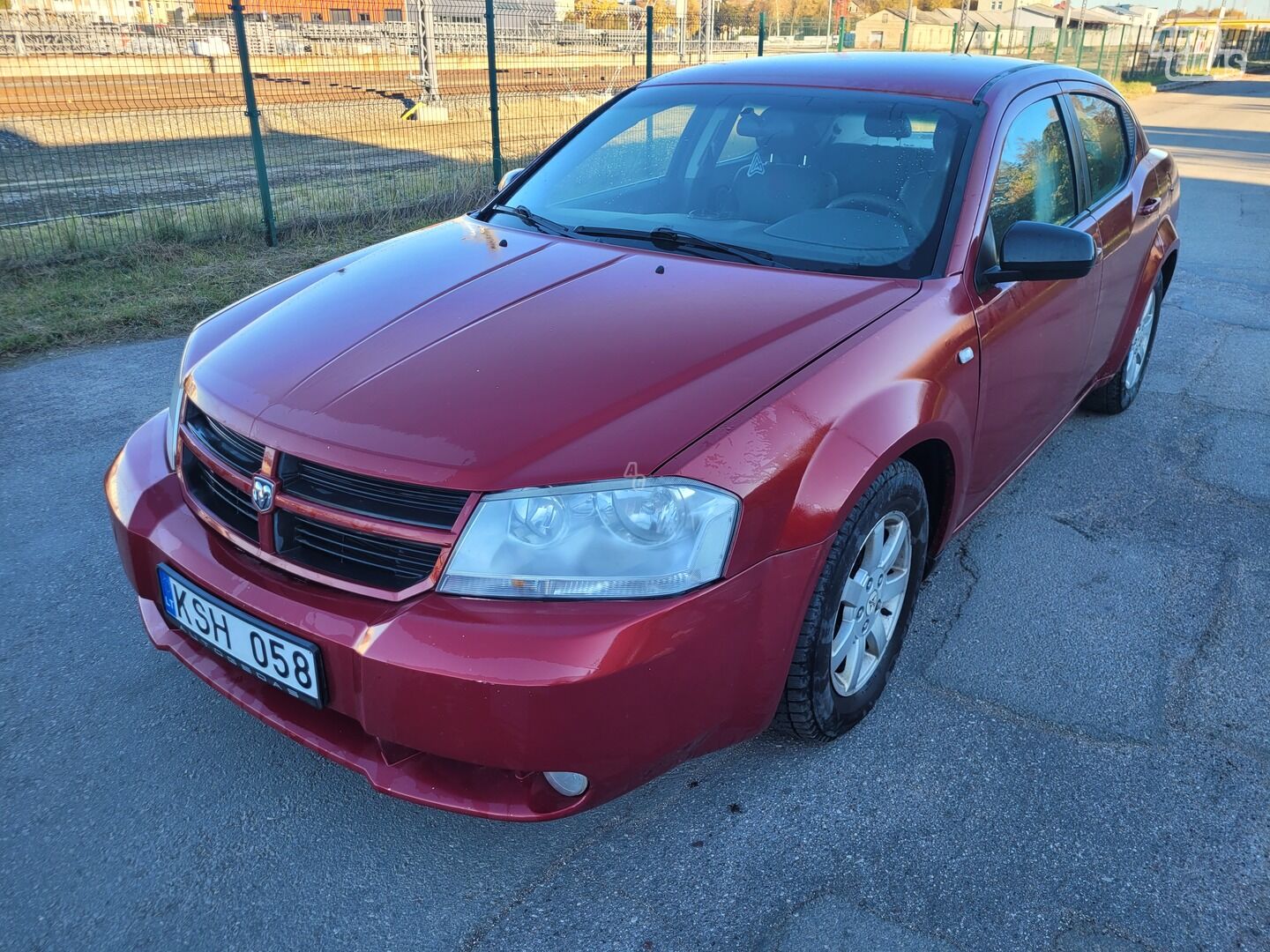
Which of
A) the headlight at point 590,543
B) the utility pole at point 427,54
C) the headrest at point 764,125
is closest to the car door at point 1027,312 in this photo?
the headrest at point 764,125

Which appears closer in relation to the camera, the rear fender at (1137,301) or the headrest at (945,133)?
the headrest at (945,133)

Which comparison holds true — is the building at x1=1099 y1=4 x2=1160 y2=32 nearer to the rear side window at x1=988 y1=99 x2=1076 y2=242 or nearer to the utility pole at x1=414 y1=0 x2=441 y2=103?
the utility pole at x1=414 y1=0 x2=441 y2=103

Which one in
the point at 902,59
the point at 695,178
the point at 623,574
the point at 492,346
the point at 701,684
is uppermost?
the point at 902,59

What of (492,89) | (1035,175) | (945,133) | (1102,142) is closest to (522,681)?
(945,133)

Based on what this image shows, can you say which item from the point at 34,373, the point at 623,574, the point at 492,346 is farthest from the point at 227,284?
the point at 623,574

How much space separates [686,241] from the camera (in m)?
2.83

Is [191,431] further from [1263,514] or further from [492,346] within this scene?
[1263,514]

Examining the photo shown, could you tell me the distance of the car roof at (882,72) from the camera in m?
3.08

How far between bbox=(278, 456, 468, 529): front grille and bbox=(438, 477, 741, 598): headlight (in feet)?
0.24

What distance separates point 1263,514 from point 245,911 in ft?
12.3

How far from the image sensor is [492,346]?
7.36 feet

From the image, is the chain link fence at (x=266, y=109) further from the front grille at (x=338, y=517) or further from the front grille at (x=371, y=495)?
the front grille at (x=371, y=495)

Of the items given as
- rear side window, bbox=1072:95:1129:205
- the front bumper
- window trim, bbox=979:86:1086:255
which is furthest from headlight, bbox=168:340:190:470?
rear side window, bbox=1072:95:1129:205

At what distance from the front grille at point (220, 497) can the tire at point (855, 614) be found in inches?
48.5
